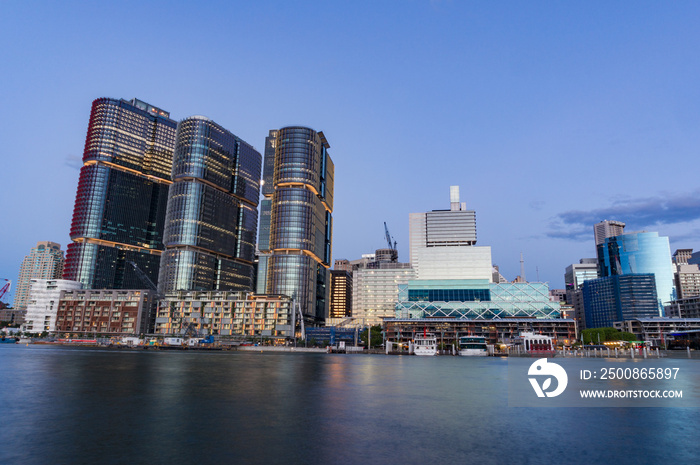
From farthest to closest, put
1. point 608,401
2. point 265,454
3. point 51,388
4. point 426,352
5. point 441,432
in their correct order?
1. point 426,352
2. point 51,388
3. point 608,401
4. point 441,432
5. point 265,454

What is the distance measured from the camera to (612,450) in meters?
23.1

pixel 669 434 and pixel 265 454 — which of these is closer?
pixel 265 454

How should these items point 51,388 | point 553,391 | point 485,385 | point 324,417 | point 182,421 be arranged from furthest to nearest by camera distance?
point 485,385
point 553,391
point 51,388
point 324,417
point 182,421

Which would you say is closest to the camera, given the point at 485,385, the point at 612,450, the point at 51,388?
the point at 612,450

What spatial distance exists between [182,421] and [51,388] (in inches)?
1008

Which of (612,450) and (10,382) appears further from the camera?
(10,382)

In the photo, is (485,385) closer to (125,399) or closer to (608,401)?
(608,401)

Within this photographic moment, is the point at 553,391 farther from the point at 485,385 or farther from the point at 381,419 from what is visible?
the point at 381,419

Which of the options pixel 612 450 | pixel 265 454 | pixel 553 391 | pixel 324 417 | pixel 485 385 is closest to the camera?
pixel 265 454

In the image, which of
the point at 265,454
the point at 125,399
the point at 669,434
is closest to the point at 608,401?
the point at 669,434

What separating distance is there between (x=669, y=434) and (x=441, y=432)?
548 inches

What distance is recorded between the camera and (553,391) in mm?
48625

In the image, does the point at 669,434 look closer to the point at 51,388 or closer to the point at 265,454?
the point at 265,454

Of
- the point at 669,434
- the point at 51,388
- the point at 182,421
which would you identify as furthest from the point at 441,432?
the point at 51,388
